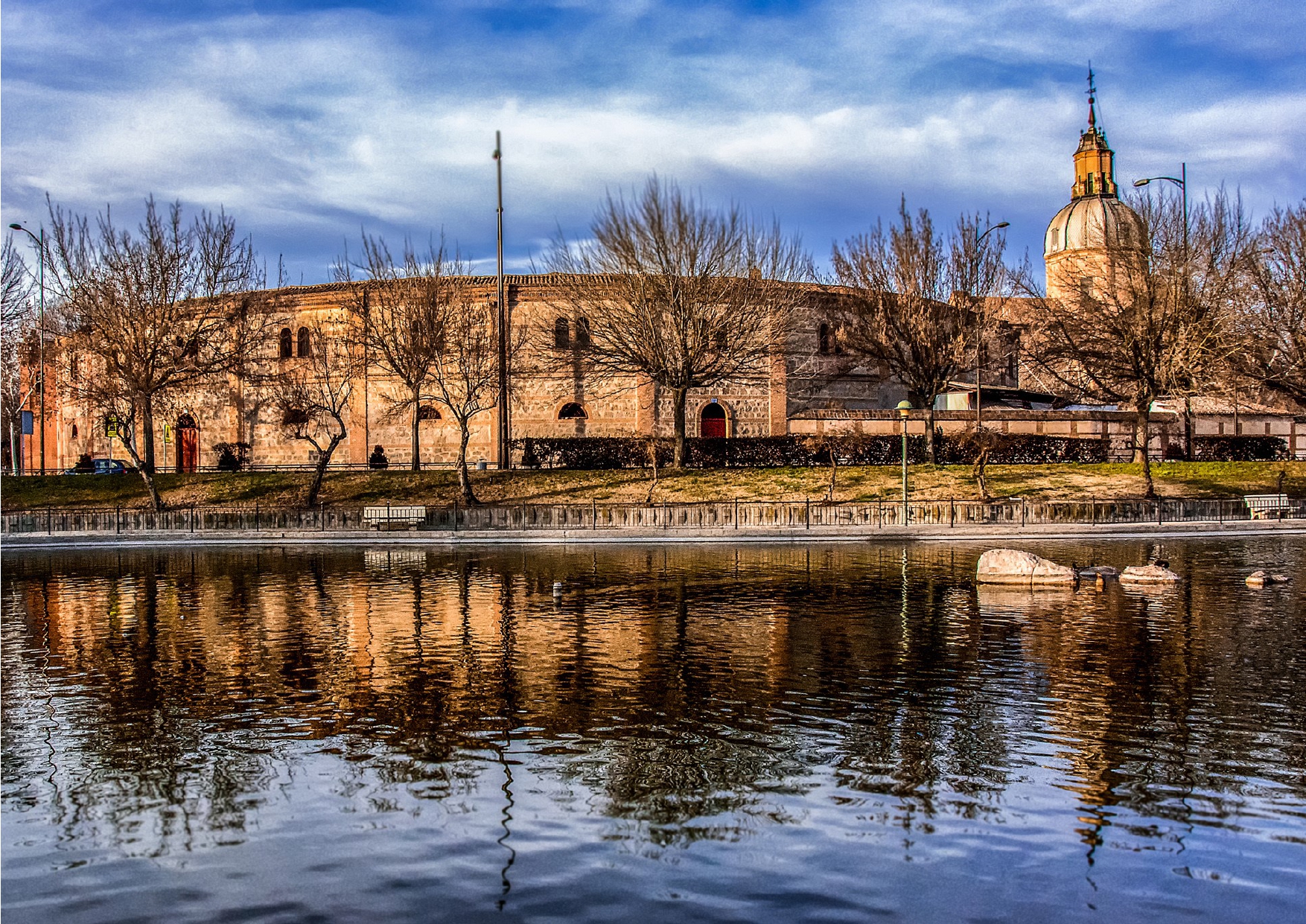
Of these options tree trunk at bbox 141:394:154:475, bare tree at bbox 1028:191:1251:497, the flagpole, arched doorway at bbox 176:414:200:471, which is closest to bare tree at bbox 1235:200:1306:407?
bare tree at bbox 1028:191:1251:497

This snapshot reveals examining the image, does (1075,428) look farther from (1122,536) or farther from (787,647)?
(787,647)

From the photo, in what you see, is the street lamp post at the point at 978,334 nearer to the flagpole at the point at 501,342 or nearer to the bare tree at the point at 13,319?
the flagpole at the point at 501,342

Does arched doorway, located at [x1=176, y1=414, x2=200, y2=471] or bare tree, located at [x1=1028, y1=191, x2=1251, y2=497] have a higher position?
bare tree, located at [x1=1028, y1=191, x2=1251, y2=497]

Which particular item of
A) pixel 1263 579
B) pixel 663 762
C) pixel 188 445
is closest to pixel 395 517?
pixel 1263 579

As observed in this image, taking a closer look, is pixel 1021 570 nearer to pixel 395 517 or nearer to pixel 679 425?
pixel 395 517

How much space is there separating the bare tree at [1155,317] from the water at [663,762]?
71.5 feet

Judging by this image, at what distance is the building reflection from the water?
0.05 metres

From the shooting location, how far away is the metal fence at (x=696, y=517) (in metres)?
29.1

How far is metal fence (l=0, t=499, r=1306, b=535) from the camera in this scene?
29.1 metres

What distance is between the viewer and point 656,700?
33.6ft

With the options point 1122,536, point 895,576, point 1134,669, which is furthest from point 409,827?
point 1122,536

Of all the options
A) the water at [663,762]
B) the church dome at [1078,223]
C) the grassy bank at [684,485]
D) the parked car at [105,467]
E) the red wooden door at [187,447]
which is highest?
the church dome at [1078,223]

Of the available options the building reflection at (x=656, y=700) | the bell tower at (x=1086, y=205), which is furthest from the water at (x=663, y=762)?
the bell tower at (x=1086, y=205)

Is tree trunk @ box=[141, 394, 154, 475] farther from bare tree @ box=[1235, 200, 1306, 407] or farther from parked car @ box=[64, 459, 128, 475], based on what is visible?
bare tree @ box=[1235, 200, 1306, 407]
